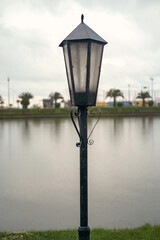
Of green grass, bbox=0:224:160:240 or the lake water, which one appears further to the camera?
the lake water

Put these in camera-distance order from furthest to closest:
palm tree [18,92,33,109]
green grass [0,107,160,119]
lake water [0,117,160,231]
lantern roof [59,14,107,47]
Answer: palm tree [18,92,33,109], green grass [0,107,160,119], lake water [0,117,160,231], lantern roof [59,14,107,47]

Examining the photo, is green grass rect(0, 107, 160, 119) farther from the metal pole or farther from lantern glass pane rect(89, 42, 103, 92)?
the metal pole

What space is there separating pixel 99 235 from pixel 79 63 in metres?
2.43

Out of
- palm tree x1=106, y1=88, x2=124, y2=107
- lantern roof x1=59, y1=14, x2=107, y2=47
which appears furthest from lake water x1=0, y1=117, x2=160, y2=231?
palm tree x1=106, y1=88, x2=124, y2=107

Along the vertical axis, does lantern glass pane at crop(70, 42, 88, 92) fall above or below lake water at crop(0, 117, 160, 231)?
above

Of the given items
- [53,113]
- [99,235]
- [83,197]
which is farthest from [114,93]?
[83,197]

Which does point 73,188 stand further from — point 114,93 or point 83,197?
point 114,93

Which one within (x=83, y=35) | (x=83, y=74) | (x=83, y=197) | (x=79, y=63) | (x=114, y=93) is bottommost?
(x=83, y=197)

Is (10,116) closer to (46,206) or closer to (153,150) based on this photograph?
(153,150)

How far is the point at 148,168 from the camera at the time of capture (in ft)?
29.7

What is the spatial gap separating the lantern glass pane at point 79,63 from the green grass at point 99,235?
7.06 ft

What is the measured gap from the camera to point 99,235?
4160mm

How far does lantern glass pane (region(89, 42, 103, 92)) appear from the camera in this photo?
2.95 meters

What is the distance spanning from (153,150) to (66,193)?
6722 mm
